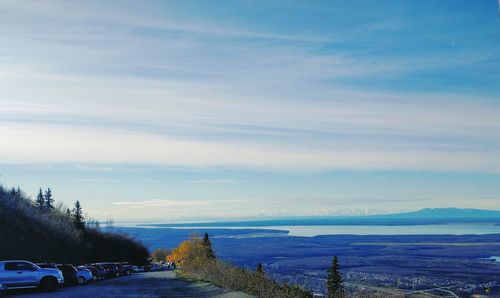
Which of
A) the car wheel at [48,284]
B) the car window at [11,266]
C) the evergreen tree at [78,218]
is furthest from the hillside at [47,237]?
the car window at [11,266]

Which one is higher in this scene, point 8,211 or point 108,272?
point 8,211

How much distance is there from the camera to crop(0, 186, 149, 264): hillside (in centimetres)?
6894

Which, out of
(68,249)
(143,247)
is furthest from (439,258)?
(68,249)

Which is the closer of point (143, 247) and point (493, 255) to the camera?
point (143, 247)

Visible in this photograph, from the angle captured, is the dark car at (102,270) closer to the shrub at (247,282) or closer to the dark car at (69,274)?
the dark car at (69,274)

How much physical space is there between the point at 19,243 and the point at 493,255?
122 metres

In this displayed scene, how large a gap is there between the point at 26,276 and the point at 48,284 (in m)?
1.89

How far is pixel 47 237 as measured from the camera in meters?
81.8

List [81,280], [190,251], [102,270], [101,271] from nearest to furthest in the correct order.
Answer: [81,280], [101,271], [102,270], [190,251]

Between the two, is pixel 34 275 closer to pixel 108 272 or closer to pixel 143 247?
pixel 108 272

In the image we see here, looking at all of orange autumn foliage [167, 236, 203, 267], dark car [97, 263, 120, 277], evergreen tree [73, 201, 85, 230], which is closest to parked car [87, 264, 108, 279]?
dark car [97, 263, 120, 277]

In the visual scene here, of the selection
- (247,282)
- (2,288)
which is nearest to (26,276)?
(2,288)

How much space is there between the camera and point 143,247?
14438 cm

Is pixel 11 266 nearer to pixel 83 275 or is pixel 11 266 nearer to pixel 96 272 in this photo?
pixel 83 275
